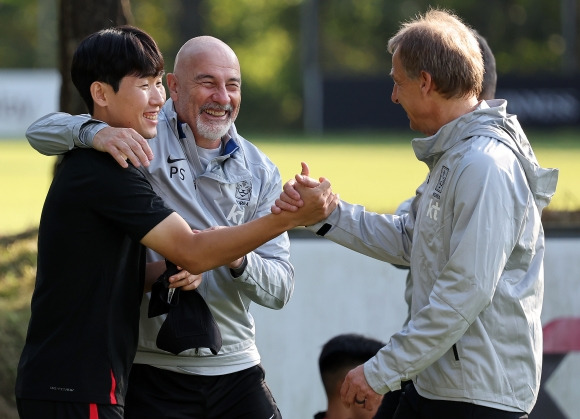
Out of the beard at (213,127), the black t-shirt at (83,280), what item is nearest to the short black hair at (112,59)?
the black t-shirt at (83,280)

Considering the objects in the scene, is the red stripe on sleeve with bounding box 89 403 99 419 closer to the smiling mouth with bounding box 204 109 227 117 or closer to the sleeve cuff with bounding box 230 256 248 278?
the sleeve cuff with bounding box 230 256 248 278

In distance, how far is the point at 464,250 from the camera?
11.4ft

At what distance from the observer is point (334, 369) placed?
5.20m

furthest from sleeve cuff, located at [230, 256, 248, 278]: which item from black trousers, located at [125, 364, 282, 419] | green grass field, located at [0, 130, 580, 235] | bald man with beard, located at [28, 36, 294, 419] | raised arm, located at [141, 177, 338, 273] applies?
green grass field, located at [0, 130, 580, 235]

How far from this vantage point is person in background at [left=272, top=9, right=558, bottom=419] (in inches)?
137

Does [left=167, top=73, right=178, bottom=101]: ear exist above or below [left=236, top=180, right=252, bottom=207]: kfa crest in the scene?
above

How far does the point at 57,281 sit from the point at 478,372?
1429 mm

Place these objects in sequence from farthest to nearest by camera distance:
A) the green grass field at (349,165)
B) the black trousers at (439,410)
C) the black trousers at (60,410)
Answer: the green grass field at (349,165)
the black trousers at (439,410)
the black trousers at (60,410)

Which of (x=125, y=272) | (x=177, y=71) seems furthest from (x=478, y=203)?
(x=177, y=71)

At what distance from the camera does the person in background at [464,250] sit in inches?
137

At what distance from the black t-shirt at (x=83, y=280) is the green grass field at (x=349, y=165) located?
8557 mm

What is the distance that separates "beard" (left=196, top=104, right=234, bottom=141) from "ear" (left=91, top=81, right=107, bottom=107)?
556 millimetres

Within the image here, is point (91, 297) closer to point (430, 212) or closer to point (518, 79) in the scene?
point (430, 212)

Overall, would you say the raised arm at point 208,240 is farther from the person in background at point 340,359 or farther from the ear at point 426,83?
the person in background at point 340,359
